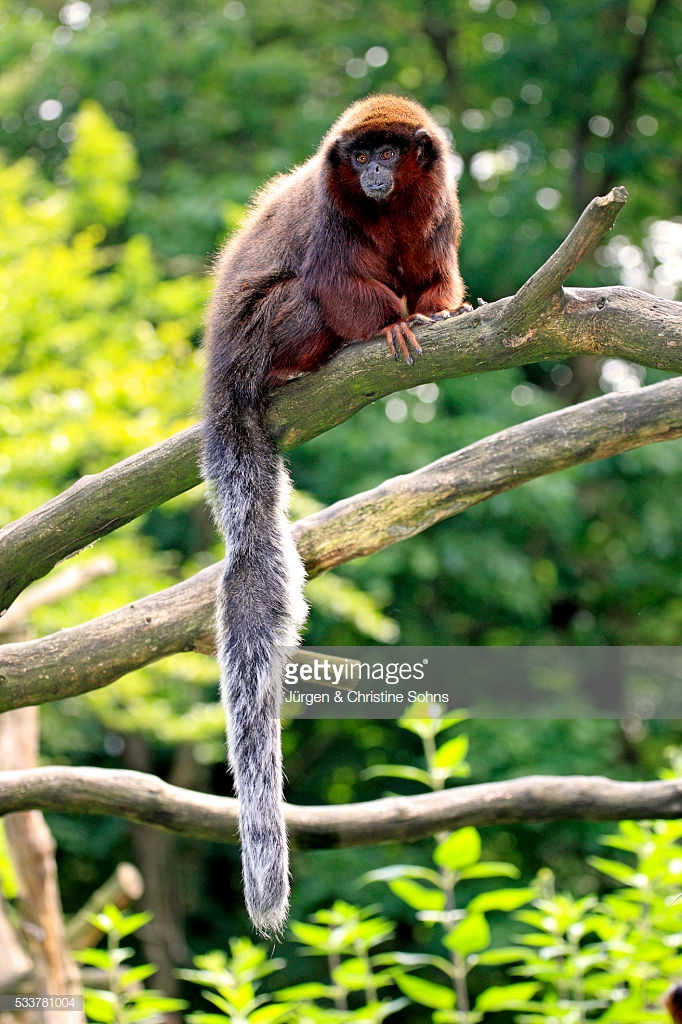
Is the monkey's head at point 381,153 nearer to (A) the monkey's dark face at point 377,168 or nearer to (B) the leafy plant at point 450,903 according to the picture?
(A) the monkey's dark face at point 377,168

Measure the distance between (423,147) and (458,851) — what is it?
181cm

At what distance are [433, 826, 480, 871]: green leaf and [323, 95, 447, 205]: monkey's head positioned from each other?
165 cm

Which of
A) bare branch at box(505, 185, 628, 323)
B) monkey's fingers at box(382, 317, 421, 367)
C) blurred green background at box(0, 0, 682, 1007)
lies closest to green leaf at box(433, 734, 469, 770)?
monkey's fingers at box(382, 317, 421, 367)

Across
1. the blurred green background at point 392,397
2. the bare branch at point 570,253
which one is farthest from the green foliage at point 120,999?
the blurred green background at point 392,397

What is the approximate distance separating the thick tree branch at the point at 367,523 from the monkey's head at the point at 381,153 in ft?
2.31

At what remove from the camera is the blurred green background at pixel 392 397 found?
6000 millimetres

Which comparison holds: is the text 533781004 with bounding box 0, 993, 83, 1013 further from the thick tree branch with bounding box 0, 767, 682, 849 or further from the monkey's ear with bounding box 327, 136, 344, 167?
the monkey's ear with bounding box 327, 136, 344, 167

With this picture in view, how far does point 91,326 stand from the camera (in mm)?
5770

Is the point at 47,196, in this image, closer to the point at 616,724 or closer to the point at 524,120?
the point at 524,120

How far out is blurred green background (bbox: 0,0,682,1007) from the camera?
19.7 feet

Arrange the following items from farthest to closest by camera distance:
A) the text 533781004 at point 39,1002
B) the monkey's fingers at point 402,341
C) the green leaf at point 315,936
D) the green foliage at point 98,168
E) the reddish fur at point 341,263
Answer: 1. the green foliage at point 98,168
2. the text 533781004 at point 39,1002
3. the green leaf at point 315,936
4. the reddish fur at point 341,263
5. the monkey's fingers at point 402,341

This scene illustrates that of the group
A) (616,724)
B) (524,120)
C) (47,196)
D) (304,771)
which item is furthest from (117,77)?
(616,724)

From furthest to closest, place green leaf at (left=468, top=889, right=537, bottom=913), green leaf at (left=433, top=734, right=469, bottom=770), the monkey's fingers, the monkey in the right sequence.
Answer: green leaf at (left=433, top=734, right=469, bottom=770)
green leaf at (left=468, top=889, right=537, bottom=913)
the monkey
the monkey's fingers

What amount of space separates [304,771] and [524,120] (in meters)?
5.38
